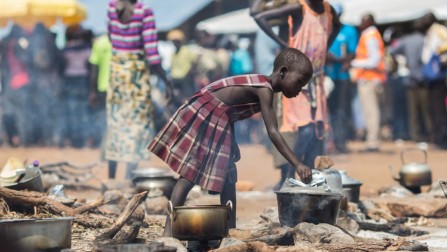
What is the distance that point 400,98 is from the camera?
20.5m

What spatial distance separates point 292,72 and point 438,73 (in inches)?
446

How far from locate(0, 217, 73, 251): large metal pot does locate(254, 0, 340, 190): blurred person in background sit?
3.59 meters

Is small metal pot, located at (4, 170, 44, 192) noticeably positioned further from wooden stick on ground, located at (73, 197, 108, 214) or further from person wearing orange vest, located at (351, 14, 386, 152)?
person wearing orange vest, located at (351, 14, 386, 152)

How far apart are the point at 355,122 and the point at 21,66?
7.24 m

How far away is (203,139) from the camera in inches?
246

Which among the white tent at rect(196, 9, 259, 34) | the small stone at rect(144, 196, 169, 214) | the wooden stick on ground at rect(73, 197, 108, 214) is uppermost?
the white tent at rect(196, 9, 259, 34)

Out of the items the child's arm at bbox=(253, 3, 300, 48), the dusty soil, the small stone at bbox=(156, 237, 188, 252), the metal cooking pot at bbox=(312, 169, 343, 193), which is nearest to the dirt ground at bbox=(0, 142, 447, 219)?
the dusty soil

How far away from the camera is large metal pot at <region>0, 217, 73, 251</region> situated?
17.1 feet

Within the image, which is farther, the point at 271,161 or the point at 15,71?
the point at 15,71

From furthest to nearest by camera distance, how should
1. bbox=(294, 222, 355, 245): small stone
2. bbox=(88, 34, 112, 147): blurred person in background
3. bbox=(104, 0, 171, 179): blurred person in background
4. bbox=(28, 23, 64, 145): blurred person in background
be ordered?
bbox=(28, 23, 64, 145): blurred person in background
bbox=(88, 34, 112, 147): blurred person in background
bbox=(104, 0, 171, 179): blurred person in background
bbox=(294, 222, 355, 245): small stone

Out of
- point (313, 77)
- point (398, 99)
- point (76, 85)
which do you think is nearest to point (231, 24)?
point (398, 99)

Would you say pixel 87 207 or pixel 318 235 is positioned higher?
pixel 87 207

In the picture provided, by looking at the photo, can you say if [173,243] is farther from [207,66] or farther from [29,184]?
[207,66]

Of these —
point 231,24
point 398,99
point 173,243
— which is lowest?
point 173,243
